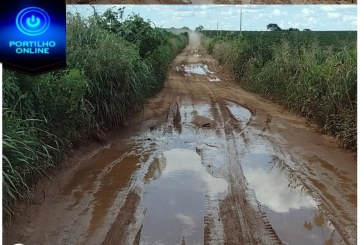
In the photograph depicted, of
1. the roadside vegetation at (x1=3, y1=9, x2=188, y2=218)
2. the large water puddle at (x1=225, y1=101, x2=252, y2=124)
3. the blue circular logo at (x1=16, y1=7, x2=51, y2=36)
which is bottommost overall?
the large water puddle at (x1=225, y1=101, x2=252, y2=124)

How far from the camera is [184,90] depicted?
47.9 feet

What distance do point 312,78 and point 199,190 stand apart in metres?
4.99

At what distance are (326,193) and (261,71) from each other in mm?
9224

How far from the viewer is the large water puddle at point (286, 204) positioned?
14.6 feet

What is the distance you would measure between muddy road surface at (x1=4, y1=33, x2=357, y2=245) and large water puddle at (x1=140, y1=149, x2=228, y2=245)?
0.01 metres

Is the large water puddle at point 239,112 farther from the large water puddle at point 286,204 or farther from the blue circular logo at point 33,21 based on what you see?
the blue circular logo at point 33,21

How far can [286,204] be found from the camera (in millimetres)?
Result: 5301

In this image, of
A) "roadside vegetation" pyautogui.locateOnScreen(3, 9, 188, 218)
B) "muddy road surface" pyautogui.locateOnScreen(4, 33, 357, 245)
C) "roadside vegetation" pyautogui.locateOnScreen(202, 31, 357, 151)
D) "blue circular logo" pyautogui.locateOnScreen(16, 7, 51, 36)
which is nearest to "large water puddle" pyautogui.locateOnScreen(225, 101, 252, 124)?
"muddy road surface" pyautogui.locateOnScreen(4, 33, 357, 245)

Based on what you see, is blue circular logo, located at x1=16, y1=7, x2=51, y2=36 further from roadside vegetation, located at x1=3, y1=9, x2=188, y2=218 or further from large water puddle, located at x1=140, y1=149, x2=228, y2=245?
large water puddle, located at x1=140, y1=149, x2=228, y2=245

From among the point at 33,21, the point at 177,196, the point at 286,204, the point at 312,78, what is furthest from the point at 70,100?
the point at 312,78

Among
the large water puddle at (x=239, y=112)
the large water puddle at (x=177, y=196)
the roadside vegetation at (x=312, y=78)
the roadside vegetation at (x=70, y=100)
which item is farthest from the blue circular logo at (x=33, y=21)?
the large water puddle at (x=239, y=112)

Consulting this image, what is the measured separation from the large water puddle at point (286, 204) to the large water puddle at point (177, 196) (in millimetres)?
526

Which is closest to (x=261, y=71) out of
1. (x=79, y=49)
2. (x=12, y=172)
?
(x=79, y=49)

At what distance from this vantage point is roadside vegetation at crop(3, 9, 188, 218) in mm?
4180
